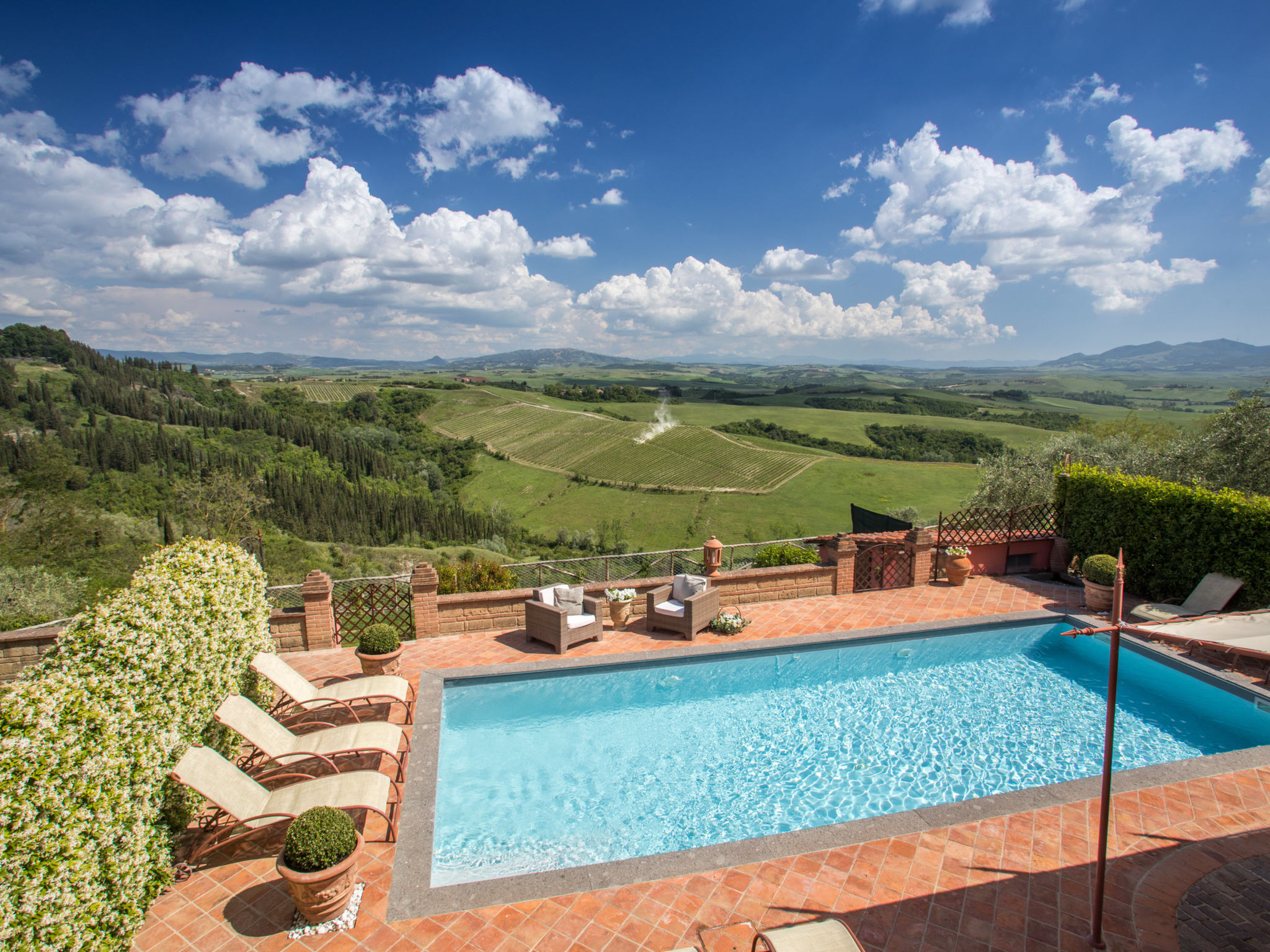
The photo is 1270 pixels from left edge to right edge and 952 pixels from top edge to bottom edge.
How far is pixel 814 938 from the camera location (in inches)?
Result: 133

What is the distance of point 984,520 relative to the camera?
41.6ft

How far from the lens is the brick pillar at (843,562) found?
11.2m

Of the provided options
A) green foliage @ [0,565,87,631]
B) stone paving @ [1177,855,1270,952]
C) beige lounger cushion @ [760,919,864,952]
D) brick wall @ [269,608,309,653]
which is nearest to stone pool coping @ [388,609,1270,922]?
stone paving @ [1177,855,1270,952]

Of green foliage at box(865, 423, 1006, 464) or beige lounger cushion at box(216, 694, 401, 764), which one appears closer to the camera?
beige lounger cushion at box(216, 694, 401, 764)

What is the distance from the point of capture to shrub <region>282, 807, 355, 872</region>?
158 inches

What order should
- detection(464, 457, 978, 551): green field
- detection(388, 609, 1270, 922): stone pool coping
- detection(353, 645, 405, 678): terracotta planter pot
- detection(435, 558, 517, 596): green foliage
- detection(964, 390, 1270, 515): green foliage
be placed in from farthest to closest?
detection(464, 457, 978, 551): green field, detection(964, 390, 1270, 515): green foliage, detection(435, 558, 517, 596): green foliage, detection(353, 645, 405, 678): terracotta planter pot, detection(388, 609, 1270, 922): stone pool coping

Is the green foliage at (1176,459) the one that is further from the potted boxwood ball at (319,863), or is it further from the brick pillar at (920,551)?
the potted boxwood ball at (319,863)

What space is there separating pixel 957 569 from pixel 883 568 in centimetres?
142

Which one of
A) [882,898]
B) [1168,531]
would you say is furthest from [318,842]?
[1168,531]

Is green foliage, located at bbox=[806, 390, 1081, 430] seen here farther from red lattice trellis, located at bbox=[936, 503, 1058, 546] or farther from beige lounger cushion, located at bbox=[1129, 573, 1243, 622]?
beige lounger cushion, located at bbox=[1129, 573, 1243, 622]

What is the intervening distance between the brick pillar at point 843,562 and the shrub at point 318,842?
29.8ft

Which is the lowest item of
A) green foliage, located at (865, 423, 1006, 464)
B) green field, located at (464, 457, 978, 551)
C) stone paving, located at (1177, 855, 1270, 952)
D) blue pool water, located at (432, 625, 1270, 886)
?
green field, located at (464, 457, 978, 551)

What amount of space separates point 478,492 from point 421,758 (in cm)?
7331

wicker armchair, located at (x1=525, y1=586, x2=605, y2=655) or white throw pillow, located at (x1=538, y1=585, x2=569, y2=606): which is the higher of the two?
white throw pillow, located at (x1=538, y1=585, x2=569, y2=606)
